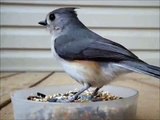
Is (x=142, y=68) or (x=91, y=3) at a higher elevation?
(x=142, y=68)

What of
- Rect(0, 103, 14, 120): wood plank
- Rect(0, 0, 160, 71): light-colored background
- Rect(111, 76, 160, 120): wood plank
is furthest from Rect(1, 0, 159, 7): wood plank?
Rect(0, 103, 14, 120): wood plank

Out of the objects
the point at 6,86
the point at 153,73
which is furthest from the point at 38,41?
the point at 153,73

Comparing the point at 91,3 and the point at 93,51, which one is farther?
the point at 91,3

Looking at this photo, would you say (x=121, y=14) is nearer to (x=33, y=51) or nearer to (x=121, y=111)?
(x=33, y=51)

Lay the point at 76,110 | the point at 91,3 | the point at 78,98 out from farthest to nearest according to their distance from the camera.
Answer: the point at 91,3, the point at 78,98, the point at 76,110

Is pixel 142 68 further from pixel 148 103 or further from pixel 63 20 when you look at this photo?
pixel 148 103

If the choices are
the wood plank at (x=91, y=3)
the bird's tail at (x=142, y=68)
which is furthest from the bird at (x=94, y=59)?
the wood plank at (x=91, y=3)

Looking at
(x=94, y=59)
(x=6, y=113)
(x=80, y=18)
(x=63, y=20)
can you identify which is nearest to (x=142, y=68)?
(x=94, y=59)

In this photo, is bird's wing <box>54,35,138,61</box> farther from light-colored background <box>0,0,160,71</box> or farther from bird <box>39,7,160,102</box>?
light-colored background <box>0,0,160,71</box>

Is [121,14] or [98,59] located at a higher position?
[98,59]
